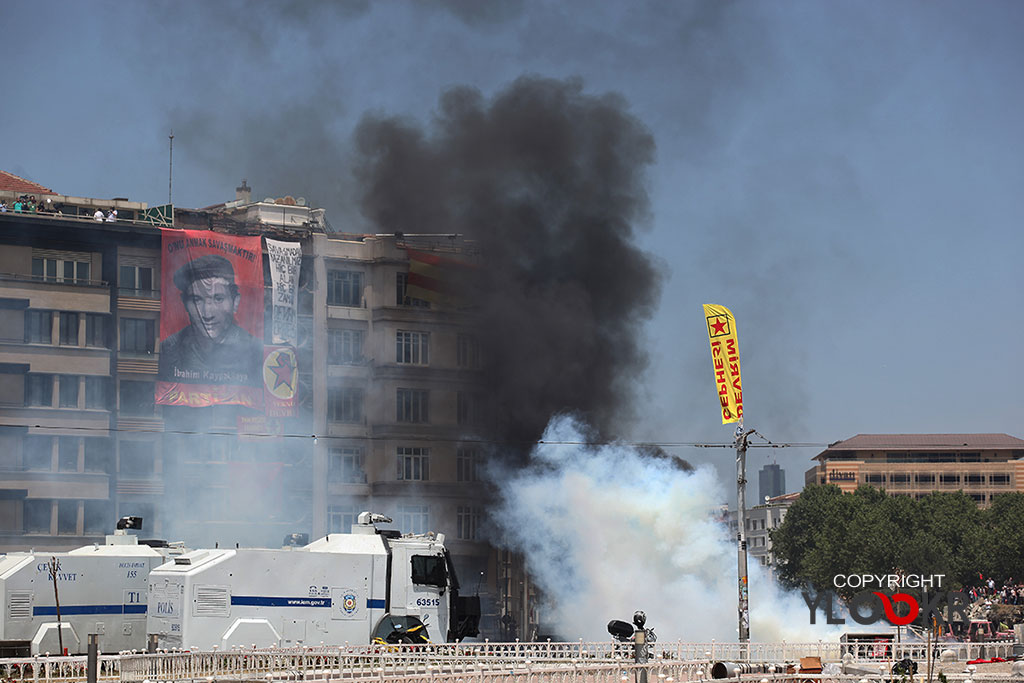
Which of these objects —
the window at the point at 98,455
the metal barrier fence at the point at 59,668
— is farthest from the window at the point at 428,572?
the window at the point at 98,455

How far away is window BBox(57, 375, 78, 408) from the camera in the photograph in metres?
73.2

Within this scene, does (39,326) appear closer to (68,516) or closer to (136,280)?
(136,280)

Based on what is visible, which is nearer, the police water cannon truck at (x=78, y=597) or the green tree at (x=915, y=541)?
the police water cannon truck at (x=78, y=597)

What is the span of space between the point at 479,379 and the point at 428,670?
49.8 m

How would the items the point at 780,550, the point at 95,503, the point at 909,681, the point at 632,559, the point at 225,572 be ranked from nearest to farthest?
the point at 909,681 < the point at 225,572 < the point at 632,559 < the point at 95,503 < the point at 780,550

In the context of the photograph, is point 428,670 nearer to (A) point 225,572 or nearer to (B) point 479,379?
(A) point 225,572

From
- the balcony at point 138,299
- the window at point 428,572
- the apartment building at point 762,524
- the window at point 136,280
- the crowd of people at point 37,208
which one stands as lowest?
the apartment building at point 762,524

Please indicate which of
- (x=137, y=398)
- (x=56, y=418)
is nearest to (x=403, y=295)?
(x=137, y=398)

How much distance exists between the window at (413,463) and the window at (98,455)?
16.2 m

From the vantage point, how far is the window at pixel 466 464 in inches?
2958

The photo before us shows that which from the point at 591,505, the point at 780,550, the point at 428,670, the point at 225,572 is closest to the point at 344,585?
the point at 225,572

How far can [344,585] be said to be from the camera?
1533 inches

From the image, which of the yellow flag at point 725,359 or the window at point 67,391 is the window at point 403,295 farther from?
the yellow flag at point 725,359

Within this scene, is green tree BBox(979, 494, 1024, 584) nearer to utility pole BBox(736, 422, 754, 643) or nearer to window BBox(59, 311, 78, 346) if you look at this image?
utility pole BBox(736, 422, 754, 643)
